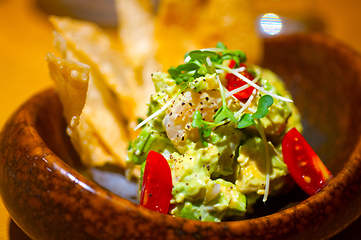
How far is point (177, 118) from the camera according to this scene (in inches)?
38.4

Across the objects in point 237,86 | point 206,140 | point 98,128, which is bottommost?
point 98,128

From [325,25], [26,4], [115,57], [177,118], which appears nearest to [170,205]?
[177,118]

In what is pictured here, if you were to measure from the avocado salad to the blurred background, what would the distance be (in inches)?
48.7

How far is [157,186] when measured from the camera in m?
0.90

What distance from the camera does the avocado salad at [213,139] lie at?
89cm

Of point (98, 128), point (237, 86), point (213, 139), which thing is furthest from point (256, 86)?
point (98, 128)

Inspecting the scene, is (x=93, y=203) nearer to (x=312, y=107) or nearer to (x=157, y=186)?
(x=157, y=186)

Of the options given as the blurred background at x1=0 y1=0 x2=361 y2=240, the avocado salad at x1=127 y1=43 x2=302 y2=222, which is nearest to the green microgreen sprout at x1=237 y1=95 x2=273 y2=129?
the avocado salad at x1=127 y1=43 x2=302 y2=222

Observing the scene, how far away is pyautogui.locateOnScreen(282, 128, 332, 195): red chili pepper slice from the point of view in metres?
0.98

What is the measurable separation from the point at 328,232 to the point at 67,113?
883 millimetres

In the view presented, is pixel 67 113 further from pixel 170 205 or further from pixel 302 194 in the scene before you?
pixel 302 194

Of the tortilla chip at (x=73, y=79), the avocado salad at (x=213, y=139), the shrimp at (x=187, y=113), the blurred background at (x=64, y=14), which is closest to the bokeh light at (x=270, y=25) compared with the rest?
the blurred background at (x=64, y=14)

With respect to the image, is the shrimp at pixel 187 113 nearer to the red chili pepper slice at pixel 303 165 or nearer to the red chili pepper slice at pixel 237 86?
the red chili pepper slice at pixel 237 86

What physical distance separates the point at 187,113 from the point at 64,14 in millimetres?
2454
